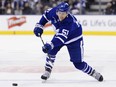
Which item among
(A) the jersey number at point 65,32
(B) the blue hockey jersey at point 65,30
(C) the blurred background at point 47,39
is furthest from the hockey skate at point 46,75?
(A) the jersey number at point 65,32

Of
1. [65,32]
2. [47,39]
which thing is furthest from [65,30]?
[47,39]

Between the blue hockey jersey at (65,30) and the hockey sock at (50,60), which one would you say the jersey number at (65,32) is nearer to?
the blue hockey jersey at (65,30)

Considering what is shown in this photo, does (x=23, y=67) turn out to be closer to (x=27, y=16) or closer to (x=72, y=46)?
(x=72, y=46)

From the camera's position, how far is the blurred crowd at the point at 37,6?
1645cm

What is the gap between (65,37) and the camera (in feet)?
23.5

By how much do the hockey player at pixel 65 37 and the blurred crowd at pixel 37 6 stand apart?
8.66 meters

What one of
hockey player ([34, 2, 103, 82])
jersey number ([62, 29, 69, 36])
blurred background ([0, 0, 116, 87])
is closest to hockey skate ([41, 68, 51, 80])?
hockey player ([34, 2, 103, 82])

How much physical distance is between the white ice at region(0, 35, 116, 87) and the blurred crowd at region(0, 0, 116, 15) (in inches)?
72.2

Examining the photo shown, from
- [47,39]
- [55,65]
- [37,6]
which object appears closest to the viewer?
[55,65]

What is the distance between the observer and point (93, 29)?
1587cm

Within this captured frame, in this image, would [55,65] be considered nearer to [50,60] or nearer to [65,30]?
[50,60]

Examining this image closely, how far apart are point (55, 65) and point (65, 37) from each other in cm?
244

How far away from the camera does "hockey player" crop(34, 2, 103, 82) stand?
7.17m

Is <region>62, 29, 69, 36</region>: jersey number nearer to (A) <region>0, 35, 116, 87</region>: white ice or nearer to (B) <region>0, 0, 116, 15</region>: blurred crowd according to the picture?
(A) <region>0, 35, 116, 87</region>: white ice
